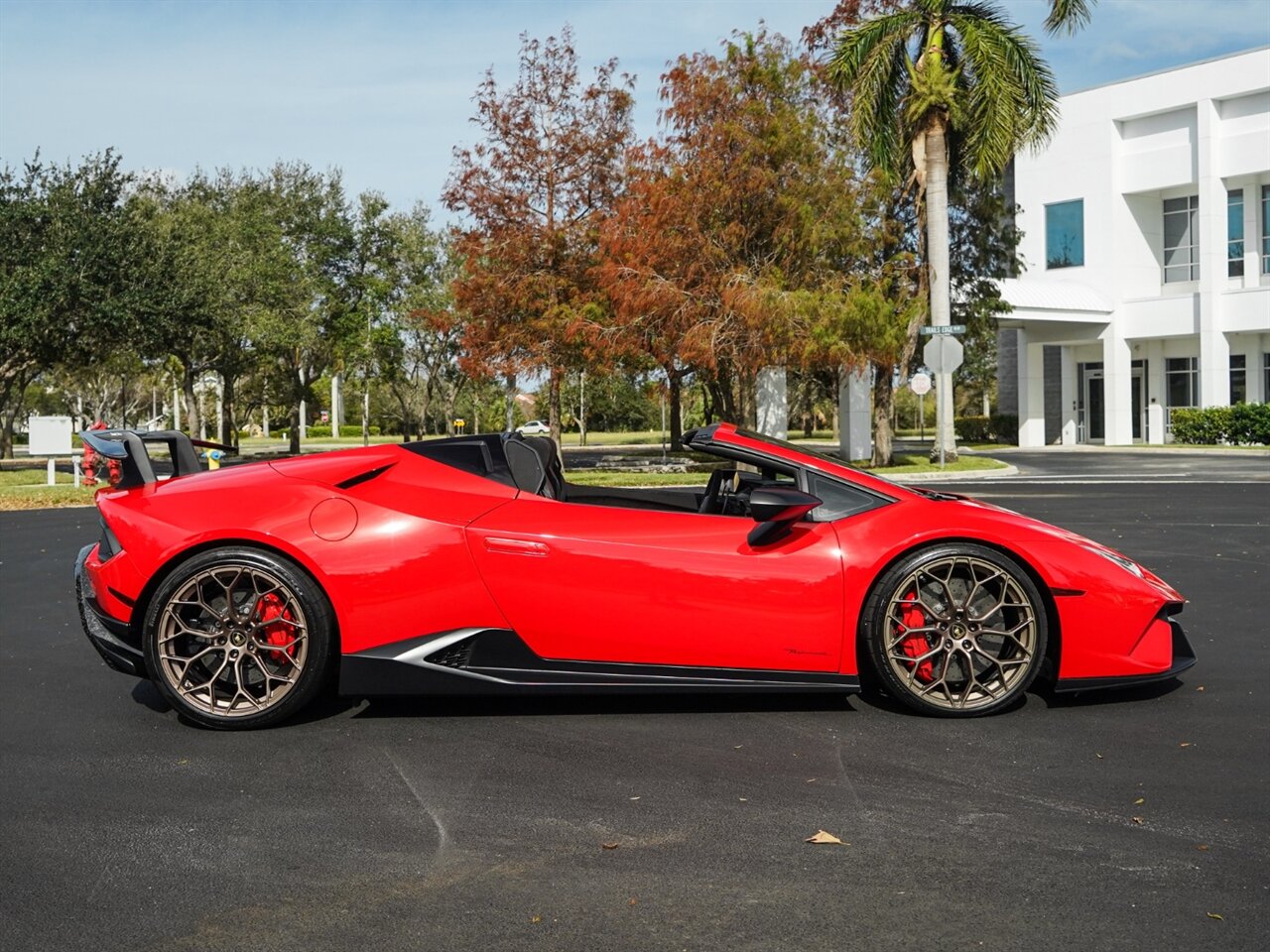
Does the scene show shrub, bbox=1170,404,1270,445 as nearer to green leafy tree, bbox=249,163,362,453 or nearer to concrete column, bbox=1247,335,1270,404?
concrete column, bbox=1247,335,1270,404

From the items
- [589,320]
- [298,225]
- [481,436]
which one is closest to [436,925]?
[481,436]

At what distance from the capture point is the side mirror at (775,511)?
5.25 meters

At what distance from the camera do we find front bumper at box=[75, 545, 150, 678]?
5.43 meters

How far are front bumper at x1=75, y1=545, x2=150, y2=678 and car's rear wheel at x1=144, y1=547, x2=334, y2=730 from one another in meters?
0.11

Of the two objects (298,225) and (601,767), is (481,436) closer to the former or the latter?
(601,767)

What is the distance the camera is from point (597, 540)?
5.34 metres

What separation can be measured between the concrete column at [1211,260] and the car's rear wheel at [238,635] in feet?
137

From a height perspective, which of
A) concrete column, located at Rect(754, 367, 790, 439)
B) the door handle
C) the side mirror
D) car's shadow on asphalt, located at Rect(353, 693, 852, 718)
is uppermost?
A: concrete column, located at Rect(754, 367, 790, 439)

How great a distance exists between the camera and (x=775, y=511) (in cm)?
532

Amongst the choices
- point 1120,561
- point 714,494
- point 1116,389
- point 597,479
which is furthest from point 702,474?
point 1120,561

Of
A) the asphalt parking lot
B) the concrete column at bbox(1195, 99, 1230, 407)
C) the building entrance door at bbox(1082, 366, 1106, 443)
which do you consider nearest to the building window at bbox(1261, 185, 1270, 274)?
the concrete column at bbox(1195, 99, 1230, 407)

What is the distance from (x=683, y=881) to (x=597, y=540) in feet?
6.46

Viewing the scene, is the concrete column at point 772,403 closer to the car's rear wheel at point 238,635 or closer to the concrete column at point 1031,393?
the concrete column at point 1031,393

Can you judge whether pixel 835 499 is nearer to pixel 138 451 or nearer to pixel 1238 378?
pixel 138 451
